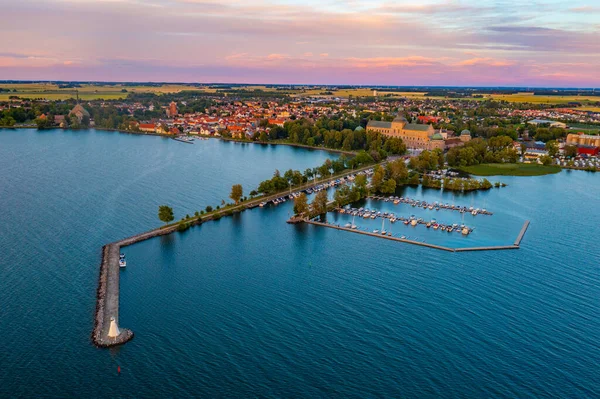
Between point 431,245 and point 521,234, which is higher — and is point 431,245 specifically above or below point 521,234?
below

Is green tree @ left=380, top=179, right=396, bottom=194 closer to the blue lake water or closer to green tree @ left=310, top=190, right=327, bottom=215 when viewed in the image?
the blue lake water

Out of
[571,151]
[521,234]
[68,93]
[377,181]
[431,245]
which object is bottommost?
[431,245]

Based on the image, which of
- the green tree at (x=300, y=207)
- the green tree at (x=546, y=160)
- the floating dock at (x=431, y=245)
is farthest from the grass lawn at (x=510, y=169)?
the green tree at (x=300, y=207)

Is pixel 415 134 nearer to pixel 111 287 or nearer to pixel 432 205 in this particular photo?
pixel 432 205

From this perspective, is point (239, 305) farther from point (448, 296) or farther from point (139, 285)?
point (448, 296)

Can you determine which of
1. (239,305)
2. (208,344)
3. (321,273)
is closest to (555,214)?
(321,273)

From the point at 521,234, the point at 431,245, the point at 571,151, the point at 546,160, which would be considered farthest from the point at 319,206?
the point at 571,151

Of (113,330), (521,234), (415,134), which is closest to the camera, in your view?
(113,330)

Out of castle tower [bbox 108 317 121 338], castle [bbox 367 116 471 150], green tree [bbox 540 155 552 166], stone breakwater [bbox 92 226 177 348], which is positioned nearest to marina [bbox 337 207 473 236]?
stone breakwater [bbox 92 226 177 348]
